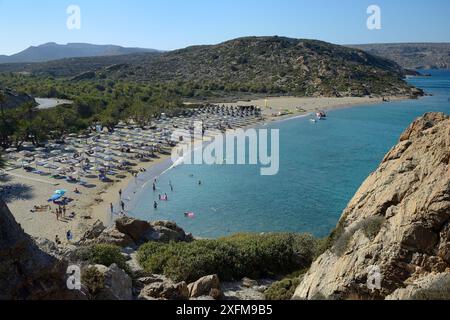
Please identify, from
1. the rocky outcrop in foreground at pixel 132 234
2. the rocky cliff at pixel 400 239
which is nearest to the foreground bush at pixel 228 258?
the rocky outcrop in foreground at pixel 132 234

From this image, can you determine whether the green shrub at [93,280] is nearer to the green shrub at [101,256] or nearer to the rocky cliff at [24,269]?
the rocky cliff at [24,269]

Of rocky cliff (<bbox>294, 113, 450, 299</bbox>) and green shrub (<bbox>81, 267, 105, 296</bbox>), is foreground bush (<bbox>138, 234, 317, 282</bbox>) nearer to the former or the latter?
rocky cliff (<bbox>294, 113, 450, 299</bbox>)

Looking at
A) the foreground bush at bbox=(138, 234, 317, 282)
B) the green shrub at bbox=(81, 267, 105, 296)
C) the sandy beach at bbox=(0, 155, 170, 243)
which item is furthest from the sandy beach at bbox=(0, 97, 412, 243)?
the green shrub at bbox=(81, 267, 105, 296)

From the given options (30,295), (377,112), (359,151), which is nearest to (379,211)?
(30,295)

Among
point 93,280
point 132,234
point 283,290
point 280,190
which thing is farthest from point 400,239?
point 280,190
